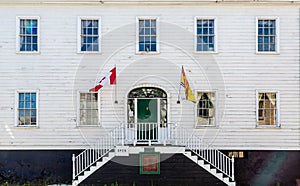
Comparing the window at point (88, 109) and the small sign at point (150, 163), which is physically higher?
the window at point (88, 109)

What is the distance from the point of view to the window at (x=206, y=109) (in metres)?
17.7

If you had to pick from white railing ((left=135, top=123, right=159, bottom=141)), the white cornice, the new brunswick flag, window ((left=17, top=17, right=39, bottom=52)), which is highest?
the white cornice

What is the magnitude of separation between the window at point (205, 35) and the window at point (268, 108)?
9.65 feet

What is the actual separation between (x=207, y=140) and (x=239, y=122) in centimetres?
155

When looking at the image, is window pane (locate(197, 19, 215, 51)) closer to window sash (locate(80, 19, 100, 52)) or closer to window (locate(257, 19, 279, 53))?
window (locate(257, 19, 279, 53))

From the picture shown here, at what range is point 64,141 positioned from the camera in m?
17.4

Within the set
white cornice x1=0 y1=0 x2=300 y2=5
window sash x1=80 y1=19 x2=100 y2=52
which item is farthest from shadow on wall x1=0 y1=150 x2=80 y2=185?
white cornice x1=0 y1=0 x2=300 y2=5

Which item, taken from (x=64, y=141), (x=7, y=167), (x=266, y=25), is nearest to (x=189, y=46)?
(x=266, y=25)

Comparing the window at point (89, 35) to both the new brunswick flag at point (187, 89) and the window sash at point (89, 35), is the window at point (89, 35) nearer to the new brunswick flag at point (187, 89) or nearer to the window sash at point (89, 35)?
the window sash at point (89, 35)

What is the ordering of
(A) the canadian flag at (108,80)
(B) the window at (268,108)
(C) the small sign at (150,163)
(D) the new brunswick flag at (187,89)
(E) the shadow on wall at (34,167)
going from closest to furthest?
(C) the small sign at (150,163) → (D) the new brunswick flag at (187,89) → (A) the canadian flag at (108,80) → (E) the shadow on wall at (34,167) → (B) the window at (268,108)

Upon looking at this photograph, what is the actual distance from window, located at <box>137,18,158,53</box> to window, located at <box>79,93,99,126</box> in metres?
2.88

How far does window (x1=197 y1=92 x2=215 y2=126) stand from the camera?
696 inches

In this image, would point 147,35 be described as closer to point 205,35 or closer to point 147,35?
point 147,35

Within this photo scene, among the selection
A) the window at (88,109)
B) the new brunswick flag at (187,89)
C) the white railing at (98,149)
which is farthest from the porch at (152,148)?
the new brunswick flag at (187,89)
